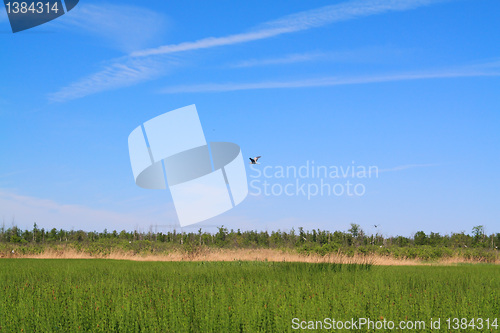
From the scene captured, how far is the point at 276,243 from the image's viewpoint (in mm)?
40562

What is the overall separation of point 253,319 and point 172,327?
50.9 inches

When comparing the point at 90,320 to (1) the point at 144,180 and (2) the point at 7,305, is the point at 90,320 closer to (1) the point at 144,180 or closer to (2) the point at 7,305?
(2) the point at 7,305

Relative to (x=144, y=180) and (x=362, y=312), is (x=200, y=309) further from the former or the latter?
(x=144, y=180)

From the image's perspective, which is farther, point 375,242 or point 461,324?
point 375,242

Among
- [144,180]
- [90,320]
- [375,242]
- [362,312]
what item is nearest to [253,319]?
[362,312]

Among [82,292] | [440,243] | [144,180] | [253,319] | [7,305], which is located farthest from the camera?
[440,243]

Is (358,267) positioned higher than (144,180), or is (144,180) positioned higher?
(144,180)

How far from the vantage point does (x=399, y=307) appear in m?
8.38

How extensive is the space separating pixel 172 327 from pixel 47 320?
2316mm

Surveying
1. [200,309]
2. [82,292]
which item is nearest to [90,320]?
[200,309]

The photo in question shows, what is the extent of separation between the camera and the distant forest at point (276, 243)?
3300cm

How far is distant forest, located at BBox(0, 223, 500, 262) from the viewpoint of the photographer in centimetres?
3300

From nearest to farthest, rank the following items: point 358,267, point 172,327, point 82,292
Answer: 1. point 172,327
2. point 82,292
3. point 358,267

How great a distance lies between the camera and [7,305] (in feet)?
29.5
